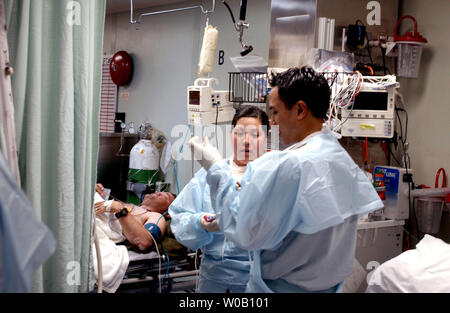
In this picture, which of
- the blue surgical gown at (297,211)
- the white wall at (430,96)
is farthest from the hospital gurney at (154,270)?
the white wall at (430,96)

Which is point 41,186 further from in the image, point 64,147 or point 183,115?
point 183,115

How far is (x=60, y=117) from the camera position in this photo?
1.67 m

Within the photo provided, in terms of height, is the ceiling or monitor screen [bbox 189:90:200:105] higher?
the ceiling

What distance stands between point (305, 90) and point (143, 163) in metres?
3.18

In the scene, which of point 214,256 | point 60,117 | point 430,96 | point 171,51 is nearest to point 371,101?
point 430,96

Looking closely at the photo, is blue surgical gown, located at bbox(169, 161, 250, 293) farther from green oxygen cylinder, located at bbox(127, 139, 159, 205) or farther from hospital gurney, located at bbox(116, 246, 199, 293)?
green oxygen cylinder, located at bbox(127, 139, 159, 205)

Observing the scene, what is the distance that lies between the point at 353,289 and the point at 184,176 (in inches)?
89.2

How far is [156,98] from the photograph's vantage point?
538cm

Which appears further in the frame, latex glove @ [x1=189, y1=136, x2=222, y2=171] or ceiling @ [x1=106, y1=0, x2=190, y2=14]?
ceiling @ [x1=106, y1=0, x2=190, y2=14]

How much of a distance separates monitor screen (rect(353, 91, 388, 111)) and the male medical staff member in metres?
1.48

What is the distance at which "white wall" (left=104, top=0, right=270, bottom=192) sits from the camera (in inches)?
173

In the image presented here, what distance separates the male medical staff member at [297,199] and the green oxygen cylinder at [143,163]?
2951 millimetres

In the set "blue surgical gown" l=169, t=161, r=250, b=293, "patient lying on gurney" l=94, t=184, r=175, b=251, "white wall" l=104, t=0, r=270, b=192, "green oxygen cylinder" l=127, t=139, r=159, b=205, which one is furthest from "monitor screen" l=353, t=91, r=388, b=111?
"green oxygen cylinder" l=127, t=139, r=159, b=205
